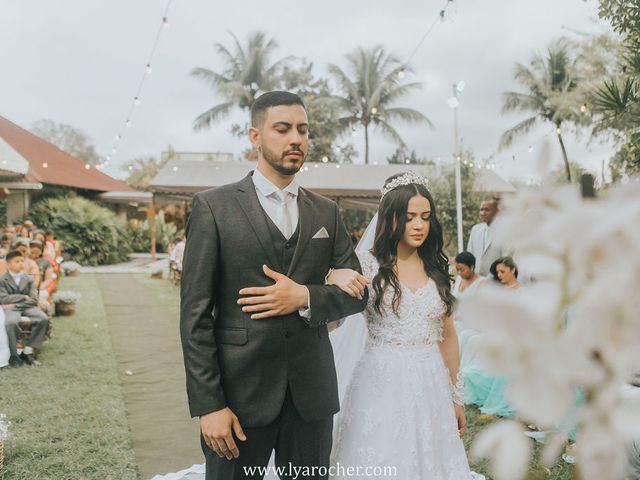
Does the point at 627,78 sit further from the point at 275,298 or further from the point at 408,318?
the point at 275,298

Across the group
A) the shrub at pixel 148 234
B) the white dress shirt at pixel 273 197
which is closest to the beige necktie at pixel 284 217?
the white dress shirt at pixel 273 197

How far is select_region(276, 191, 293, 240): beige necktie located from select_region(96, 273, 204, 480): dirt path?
240 centimetres

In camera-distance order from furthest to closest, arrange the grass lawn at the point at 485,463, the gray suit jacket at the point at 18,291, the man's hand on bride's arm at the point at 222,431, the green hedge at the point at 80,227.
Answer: the green hedge at the point at 80,227 < the gray suit jacket at the point at 18,291 < the grass lawn at the point at 485,463 < the man's hand on bride's arm at the point at 222,431

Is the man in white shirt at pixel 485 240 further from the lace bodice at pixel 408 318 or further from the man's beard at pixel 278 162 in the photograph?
the man's beard at pixel 278 162

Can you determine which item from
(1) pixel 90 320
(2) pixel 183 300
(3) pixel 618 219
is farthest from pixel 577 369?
(1) pixel 90 320

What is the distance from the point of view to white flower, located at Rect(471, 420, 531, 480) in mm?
529

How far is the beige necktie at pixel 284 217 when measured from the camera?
7.00 ft

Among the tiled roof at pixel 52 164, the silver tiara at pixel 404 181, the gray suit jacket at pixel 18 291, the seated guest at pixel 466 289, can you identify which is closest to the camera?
the silver tiara at pixel 404 181

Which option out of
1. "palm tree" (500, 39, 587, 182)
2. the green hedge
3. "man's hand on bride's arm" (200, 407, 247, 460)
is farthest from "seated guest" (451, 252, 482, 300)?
"palm tree" (500, 39, 587, 182)

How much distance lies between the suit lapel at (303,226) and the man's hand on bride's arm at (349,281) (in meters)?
0.16

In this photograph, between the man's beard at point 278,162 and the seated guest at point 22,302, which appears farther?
the seated guest at point 22,302

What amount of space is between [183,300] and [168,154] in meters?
42.4

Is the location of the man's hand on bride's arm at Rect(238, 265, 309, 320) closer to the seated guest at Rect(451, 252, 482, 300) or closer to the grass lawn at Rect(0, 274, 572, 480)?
the grass lawn at Rect(0, 274, 572, 480)

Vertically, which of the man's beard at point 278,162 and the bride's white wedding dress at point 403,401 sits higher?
the man's beard at point 278,162
